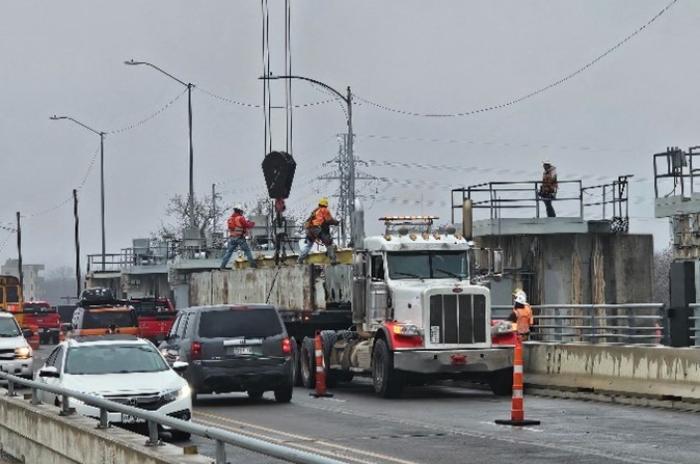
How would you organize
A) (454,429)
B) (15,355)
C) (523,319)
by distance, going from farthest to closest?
(15,355)
(523,319)
(454,429)

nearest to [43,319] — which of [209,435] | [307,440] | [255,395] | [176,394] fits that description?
[255,395]

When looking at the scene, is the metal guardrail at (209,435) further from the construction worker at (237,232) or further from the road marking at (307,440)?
the construction worker at (237,232)

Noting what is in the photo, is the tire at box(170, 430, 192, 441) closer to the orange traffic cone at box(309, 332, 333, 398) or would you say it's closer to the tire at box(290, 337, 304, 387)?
the orange traffic cone at box(309, 332, 333, 398)

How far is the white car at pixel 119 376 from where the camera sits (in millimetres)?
20781

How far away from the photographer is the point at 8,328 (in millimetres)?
39188

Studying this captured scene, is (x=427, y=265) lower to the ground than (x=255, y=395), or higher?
higher

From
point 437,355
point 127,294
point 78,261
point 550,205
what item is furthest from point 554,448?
point 78,261

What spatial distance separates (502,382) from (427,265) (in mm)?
2506

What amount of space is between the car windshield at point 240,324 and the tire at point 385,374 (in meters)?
1.85

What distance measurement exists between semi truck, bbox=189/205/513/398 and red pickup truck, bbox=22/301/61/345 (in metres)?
43.5

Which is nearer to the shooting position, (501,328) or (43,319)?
(501,328)

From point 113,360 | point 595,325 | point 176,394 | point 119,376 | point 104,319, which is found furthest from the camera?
point 104,319

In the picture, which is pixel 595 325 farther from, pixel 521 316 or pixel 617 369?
pixel 617 369

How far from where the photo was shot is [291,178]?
44.0 metres
